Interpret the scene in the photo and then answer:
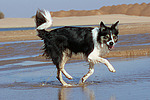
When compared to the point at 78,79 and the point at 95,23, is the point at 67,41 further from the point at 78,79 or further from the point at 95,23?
the point at 95,23

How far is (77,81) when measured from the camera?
7180mm

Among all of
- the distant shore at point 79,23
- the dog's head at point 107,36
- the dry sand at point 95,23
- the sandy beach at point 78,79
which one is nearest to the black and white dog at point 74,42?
the dog's head at point 107,36

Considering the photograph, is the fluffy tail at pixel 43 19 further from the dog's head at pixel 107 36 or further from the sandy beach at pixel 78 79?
the dog's head at pixel 107 36

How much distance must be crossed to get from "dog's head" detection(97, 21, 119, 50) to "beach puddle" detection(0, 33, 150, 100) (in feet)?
2.69

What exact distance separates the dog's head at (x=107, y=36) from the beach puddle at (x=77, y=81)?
32.2 inches

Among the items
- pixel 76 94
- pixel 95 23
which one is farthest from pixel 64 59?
pixel 95 23

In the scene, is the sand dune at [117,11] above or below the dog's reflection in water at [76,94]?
below

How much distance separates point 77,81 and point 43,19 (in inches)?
66.8

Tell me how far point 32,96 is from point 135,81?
2193 millimetres

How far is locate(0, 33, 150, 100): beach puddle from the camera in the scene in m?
5.51

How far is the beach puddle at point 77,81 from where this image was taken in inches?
217

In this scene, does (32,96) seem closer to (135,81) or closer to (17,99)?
(17,99)

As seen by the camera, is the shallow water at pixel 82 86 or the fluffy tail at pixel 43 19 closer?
the shallow water at pixel 82 86

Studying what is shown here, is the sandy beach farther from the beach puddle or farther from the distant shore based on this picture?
the distant shore
